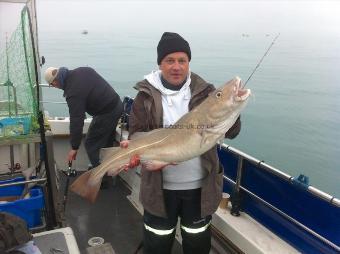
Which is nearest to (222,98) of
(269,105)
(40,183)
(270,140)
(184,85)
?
(184,85)

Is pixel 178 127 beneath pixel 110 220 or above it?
above

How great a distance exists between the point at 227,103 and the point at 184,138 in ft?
1.29

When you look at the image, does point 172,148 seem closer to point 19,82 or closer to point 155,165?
point 155,165

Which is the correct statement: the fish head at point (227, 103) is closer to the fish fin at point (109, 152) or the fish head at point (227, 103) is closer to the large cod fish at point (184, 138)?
the large cod fish at point (184, 138)

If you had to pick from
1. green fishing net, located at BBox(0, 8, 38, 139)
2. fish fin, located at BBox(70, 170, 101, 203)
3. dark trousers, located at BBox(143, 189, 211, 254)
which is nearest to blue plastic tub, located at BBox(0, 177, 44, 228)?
green fishing net, located at BBox(0, 8, 38, 139)

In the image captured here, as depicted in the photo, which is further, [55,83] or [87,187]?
[55,83]

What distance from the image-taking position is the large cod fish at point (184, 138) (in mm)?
2131

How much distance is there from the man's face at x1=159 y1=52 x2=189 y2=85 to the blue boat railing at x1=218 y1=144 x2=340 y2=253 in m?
1.20

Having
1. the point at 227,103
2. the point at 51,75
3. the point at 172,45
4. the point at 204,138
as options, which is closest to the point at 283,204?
the point at 204,138

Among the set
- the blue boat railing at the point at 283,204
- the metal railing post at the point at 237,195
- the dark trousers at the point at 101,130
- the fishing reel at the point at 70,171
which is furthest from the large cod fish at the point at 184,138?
the dark trousers at the point at 101,130

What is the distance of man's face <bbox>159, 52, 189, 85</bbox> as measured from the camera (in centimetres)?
245

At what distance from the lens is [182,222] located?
278 centimetres

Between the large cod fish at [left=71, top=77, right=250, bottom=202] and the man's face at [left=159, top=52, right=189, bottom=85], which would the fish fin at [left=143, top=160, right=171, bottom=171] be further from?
the man's face at [left=159, top=52, right=189, bottom=85]

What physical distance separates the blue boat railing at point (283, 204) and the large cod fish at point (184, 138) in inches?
41.4
